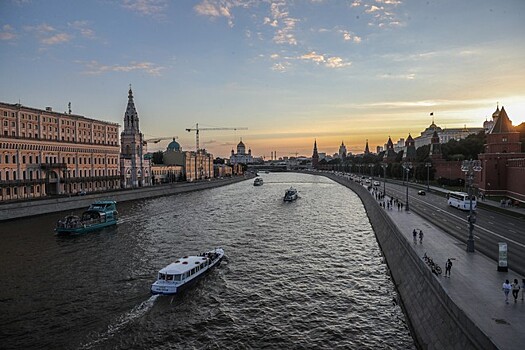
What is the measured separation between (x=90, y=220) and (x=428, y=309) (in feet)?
125

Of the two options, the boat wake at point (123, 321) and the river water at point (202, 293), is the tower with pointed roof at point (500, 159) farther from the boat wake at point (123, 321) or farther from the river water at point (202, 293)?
the boat wake at point (123, 321)

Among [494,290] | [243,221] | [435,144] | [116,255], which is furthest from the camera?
[435,144]

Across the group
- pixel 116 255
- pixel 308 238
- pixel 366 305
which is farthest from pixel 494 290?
pixel 116 255

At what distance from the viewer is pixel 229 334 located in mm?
19297

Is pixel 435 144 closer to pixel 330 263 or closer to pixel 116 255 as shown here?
pixel 330 263

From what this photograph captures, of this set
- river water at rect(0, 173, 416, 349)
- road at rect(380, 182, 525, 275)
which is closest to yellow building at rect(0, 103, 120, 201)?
river water at rect(0, 173, 416, 349)

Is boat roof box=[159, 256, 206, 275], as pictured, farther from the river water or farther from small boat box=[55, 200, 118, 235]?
small boat box=[55, 200, 118, 235]

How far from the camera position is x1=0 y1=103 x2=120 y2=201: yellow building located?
60531mm

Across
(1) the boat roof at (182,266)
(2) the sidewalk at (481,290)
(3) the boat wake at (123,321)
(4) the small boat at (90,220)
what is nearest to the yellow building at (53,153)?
(4) the small boat at (90,220)

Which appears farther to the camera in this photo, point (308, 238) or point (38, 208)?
point (38, 208)

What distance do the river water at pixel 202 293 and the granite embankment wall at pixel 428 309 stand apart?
91cm

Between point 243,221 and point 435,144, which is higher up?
point 435,144

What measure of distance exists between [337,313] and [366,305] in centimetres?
205

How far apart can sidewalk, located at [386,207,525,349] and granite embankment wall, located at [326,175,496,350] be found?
1.88 ft
